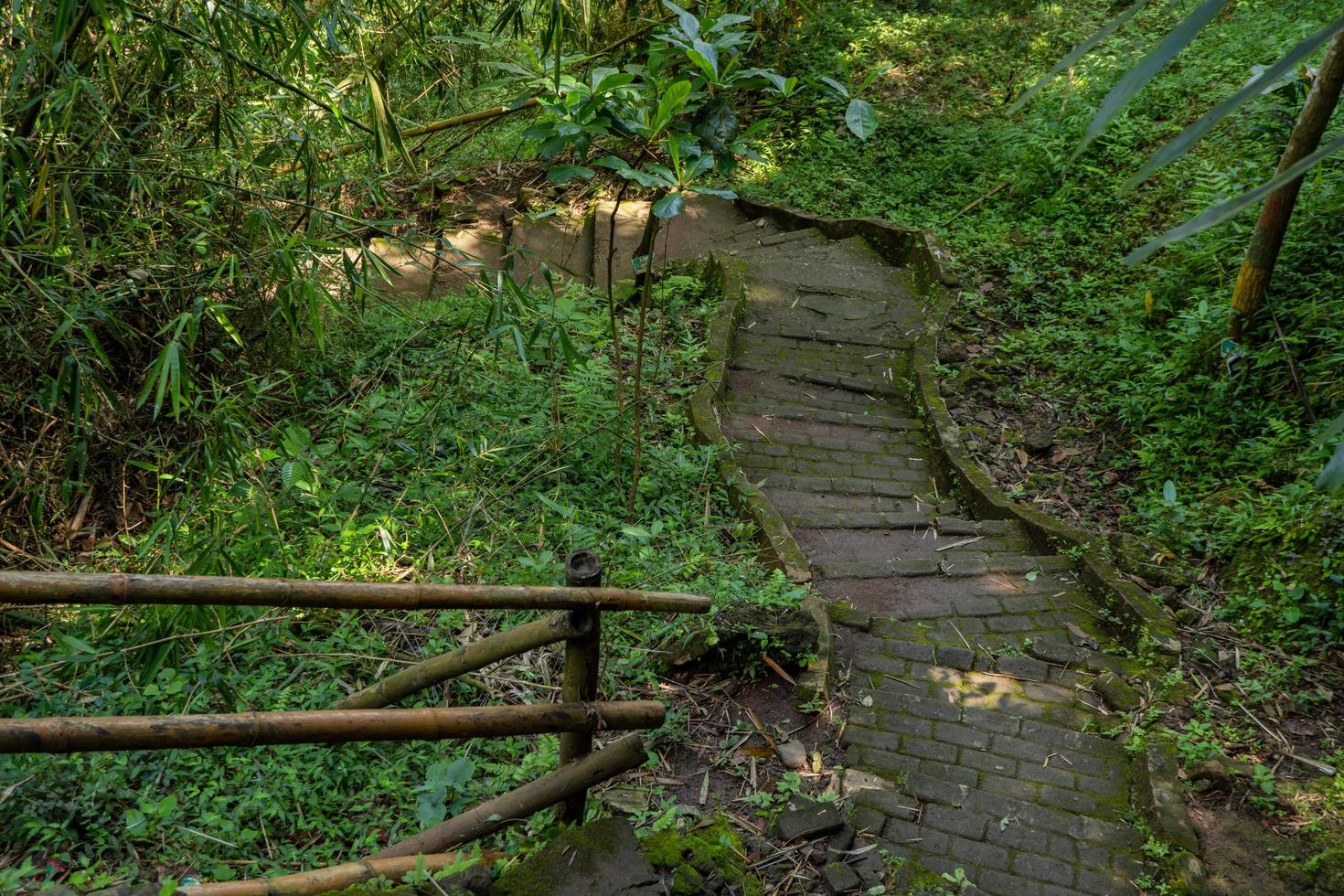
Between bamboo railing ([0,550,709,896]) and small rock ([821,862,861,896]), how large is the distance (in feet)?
3.48

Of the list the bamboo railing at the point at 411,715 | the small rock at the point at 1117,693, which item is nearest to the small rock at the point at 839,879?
the bamboo railing at the point at 411,715

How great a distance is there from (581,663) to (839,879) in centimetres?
143

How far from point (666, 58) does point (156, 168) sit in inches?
89.7

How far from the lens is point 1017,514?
19.2 feet

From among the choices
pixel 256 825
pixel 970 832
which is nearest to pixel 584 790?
pixel 256 825

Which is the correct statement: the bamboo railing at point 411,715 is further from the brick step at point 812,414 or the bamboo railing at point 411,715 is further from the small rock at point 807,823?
the brick step at point 812,414

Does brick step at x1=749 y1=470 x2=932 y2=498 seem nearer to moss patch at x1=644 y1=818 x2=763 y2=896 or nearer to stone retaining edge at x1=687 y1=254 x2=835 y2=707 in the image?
stone retaining edge at x1=687 y1=254 x2=835 y2=707

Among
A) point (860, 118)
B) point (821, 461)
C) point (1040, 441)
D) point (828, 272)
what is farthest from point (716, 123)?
point (828, 272)

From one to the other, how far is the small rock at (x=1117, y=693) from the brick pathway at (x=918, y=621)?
85 millimetres

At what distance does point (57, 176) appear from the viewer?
146 inches

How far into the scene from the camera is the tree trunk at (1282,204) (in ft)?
17.9

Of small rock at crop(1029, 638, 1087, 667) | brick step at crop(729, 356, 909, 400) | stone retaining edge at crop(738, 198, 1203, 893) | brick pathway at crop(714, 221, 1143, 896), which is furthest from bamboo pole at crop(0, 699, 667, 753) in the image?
brick step at crop(729, 356, 909, 400)

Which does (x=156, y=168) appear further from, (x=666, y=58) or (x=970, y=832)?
(x=970, y=832)

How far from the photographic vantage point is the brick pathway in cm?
355
